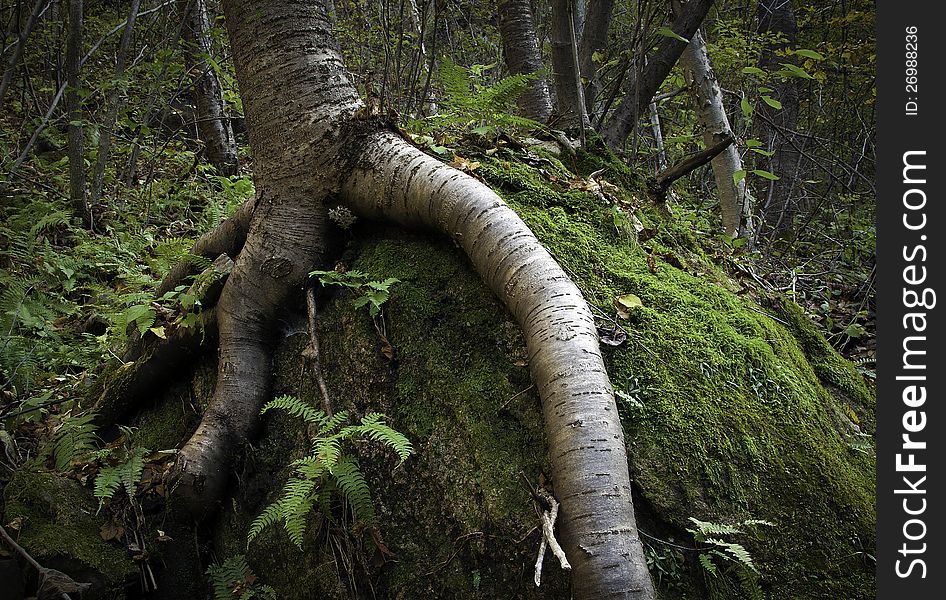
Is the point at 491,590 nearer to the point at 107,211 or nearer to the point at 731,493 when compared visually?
the point at 731,493

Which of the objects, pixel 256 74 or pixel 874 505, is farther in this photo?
pixel 256 74

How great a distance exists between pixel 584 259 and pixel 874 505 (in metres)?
1.67

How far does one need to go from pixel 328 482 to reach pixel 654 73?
159 inches

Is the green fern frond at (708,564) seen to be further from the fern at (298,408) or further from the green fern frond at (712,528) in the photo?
the fern at (298,408)

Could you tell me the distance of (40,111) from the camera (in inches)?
300

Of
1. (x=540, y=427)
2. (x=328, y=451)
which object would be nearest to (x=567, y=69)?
(x=540, y=427)

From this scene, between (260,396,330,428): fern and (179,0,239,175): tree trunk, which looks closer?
(260,396,330,428): fern

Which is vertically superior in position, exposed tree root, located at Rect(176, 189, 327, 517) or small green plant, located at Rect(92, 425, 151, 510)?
exposed tree root, located at Rect(176, 189, 327, 517)

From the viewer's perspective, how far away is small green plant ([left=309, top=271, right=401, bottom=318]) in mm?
2876

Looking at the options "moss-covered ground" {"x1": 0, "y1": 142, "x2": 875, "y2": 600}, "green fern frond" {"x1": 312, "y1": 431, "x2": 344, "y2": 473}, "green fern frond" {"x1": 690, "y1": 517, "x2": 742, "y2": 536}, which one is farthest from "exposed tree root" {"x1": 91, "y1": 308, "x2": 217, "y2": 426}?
"green fern frond" {"x1": 690, "y1": 517, "x2": 742, "y2": 536}

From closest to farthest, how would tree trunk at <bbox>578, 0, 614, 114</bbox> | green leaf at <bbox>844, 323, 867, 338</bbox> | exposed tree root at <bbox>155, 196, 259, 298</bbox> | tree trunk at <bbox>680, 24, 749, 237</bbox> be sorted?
exposed tree root at <bbox>155, 196, 259, 298</bbox>, green leaf at <bbox>844, 323, 867, 338</bbox>, tree trunk at <bbox>578, 0, 614, 114</bbox>, tree trunk at <bbox>680, 24, 749, 237</bbox>

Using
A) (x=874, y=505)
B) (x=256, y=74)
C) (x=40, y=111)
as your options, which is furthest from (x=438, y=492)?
(x=40, y=111)

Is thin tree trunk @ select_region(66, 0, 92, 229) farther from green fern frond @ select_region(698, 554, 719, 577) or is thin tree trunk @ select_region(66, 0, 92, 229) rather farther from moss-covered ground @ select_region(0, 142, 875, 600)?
green fern frond @ select_region(698, 554, 719, 577)

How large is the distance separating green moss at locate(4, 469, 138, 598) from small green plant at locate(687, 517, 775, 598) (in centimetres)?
259
